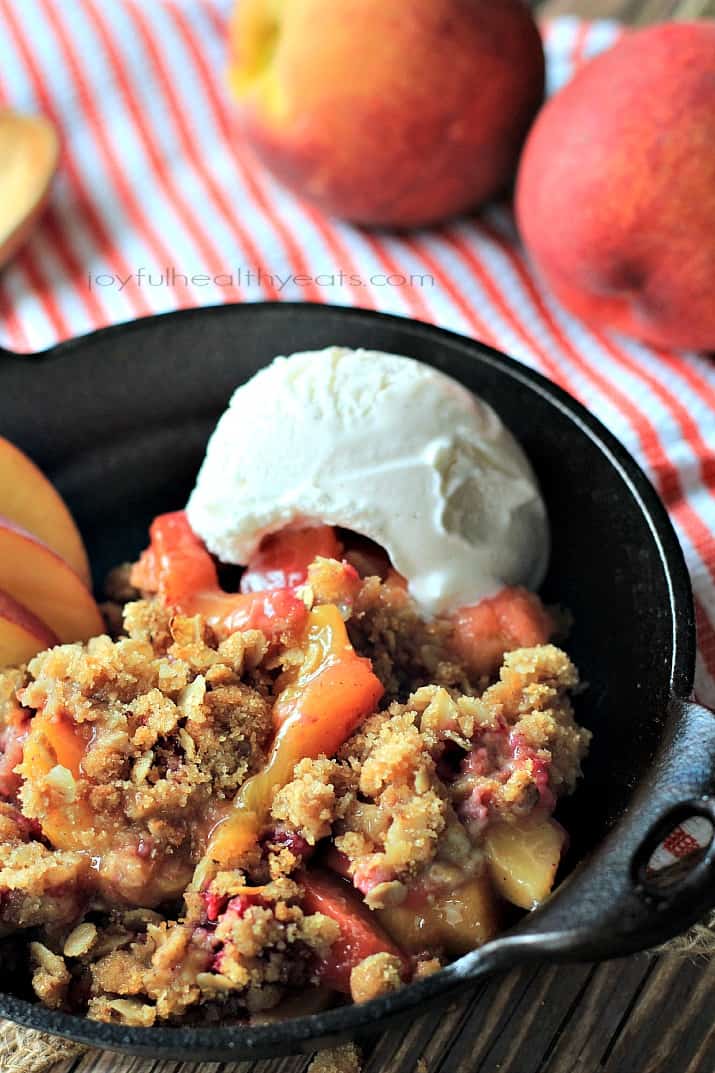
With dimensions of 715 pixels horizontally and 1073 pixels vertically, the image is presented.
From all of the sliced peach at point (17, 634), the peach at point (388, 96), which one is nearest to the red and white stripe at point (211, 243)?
the peach at point (388, 96)

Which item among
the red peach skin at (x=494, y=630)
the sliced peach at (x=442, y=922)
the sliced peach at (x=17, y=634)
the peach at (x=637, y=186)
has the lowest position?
the sliced peach at (x=442, y=922)

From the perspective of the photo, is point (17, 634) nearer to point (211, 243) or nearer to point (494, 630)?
point (494, 630)

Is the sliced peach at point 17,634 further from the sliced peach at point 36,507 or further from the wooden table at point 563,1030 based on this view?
the wooden table at point 563,1030

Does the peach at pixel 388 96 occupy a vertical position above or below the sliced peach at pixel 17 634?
above

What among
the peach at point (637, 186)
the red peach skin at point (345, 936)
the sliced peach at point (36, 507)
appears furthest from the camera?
the peach at point (637, 186)

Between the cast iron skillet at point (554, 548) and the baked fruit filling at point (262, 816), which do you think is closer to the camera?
the cast iron skillet at point (554, 548)

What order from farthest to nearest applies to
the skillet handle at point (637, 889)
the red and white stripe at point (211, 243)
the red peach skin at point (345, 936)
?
the red and white stripe at point (211, 243) < the red peach skin at point (345, 936) < the skillet handle at point (637, 889)
